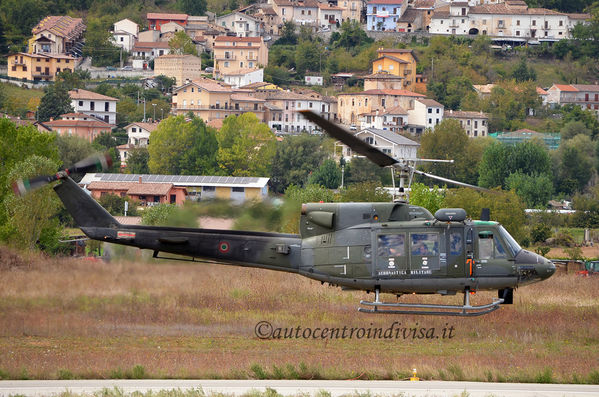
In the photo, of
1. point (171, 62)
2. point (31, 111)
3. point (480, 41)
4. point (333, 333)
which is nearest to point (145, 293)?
point (333, 333)

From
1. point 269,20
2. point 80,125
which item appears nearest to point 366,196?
point 80,125

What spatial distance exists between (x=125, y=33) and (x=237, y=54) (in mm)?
19719

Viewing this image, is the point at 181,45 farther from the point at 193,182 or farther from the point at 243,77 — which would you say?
the point at 193,182

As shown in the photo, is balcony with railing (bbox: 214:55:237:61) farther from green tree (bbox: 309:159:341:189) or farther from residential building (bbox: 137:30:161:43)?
green tree (bbox: 309:159:341:189)

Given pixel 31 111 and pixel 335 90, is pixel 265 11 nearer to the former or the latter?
pixel 335 90

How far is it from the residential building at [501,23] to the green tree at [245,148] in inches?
2976

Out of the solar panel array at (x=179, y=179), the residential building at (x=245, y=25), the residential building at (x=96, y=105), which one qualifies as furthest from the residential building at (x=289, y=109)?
the solar panel array at (x=179, y=179)

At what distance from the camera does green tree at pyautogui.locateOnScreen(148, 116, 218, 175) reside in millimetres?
95812

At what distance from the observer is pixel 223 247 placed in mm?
24406

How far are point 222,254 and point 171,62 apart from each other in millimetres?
127138

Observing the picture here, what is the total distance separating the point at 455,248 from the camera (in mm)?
23797

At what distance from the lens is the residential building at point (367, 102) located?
457 ft

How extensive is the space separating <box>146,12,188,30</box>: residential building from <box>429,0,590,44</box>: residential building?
3798 centimetres

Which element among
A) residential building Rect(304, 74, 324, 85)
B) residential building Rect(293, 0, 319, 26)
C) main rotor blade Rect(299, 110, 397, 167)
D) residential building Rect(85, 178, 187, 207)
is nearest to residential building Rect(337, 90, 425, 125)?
residential building Rect(304, 74, 324, 85)
